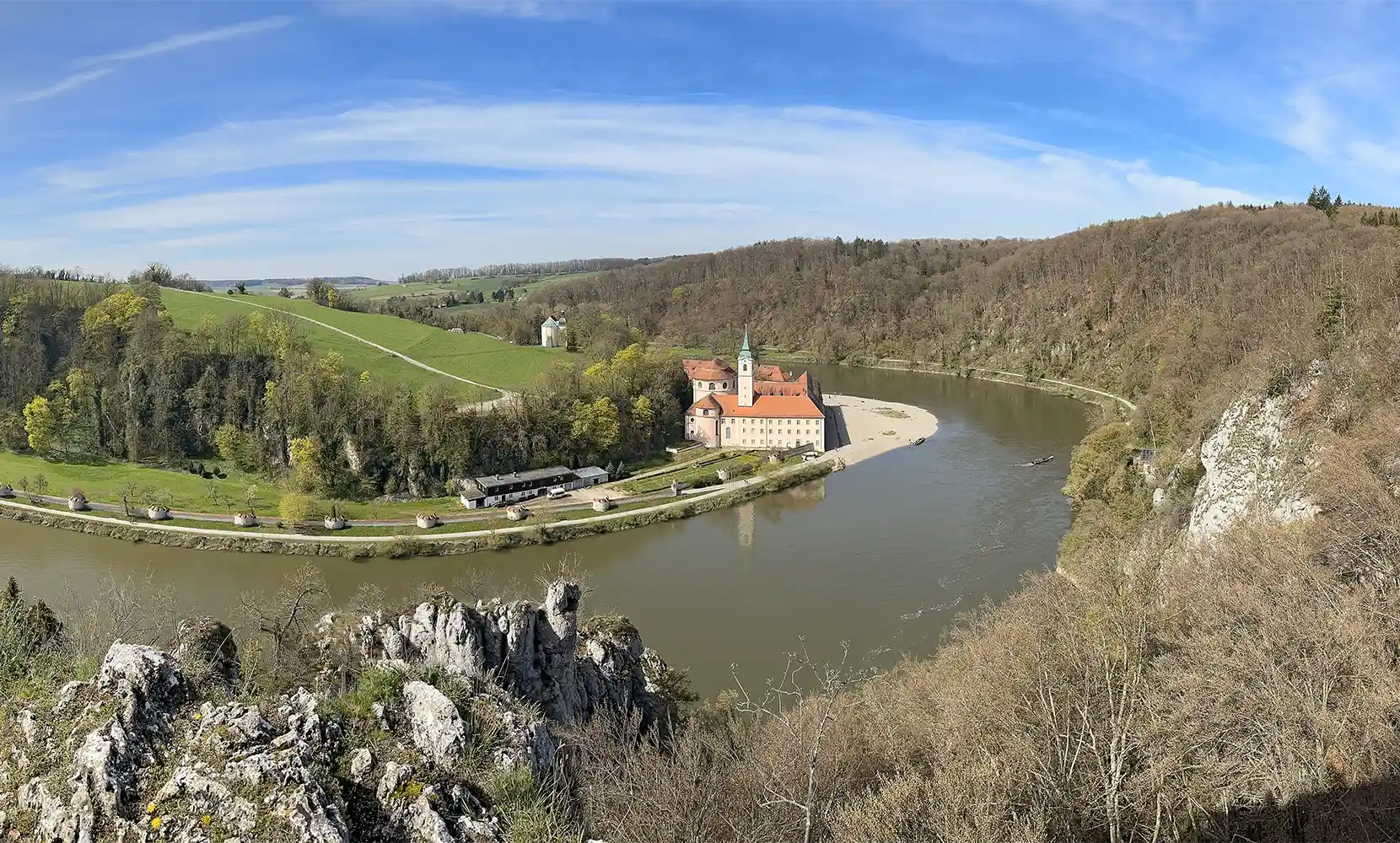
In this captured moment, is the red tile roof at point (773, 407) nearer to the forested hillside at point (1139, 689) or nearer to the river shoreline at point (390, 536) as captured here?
the river shoreline at point (390, 536)

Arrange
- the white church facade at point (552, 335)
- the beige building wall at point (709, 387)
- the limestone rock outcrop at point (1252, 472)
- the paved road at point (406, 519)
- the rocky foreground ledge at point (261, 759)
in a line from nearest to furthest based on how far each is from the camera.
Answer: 1. the rocky foreground ledge at point (261, 759)
2. the limestone rock outcrop at point (1252, 472)
3. the paved road at point (406, 519)
4. the beige building wall at point (709, 387)
5. the white church facade at point (552, 335)

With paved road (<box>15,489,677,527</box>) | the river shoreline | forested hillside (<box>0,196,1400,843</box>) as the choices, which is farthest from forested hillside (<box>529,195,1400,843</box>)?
paved road (<box>15,489,677,527</box>)

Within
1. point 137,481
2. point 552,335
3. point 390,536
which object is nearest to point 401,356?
point 552,335

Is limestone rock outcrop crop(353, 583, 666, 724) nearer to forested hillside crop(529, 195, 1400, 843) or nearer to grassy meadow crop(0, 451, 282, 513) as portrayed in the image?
forested hillside crop(529, 195, 1400, 843)

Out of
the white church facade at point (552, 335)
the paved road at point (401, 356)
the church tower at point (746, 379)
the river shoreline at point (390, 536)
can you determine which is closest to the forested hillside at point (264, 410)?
the paved road at point (401, 356)

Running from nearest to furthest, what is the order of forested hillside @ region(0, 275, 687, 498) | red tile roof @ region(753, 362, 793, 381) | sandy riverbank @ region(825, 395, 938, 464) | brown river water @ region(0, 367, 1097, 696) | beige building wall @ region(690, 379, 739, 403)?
1. brown river water @ region(0, 367, 1097, 696)
2. forested hillside @ region(0, 275, 687, 498)
3. sandy riverbank @ region(825, 395, 938, 464)
4. beige building wall @ region(690, 379, 739, 403)
5. red tile roof @ region(753, 362, 793, 381)

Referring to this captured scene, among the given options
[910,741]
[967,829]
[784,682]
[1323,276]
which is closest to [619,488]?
[784,682]

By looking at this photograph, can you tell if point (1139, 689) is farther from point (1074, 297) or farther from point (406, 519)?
point (1074, 297)
